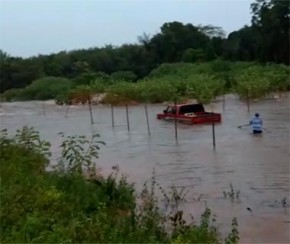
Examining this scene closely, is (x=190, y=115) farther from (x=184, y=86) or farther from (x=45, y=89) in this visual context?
(x=45, y=89)

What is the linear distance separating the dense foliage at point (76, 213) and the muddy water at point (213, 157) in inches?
26.7

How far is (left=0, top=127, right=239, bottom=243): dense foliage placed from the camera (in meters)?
5.06

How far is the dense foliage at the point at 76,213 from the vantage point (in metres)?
Answer: 5.06

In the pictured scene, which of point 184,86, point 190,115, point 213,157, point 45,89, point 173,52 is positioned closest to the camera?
point 213,157

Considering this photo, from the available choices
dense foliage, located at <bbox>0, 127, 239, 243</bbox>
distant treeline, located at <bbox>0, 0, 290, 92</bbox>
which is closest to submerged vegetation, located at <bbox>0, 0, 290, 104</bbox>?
distant treeline, located at <bbox>0, 0, 290, 92</bbox>

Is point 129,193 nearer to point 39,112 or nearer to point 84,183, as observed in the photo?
point 84,183

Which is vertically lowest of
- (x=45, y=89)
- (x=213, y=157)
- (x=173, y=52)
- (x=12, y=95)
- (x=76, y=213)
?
(x=213, y=157)

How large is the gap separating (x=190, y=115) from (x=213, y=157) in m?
6.18

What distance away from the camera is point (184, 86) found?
26.7 meters

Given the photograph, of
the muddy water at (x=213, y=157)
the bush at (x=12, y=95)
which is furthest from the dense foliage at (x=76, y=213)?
the bush at (x=12, y=95)

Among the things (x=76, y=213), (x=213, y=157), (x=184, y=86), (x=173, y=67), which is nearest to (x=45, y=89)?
(x=173, y=67)

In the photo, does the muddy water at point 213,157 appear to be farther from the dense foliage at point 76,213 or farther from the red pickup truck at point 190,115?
the dense foliage at point 76,213

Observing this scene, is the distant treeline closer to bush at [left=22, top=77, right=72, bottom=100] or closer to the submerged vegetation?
the submerged vegetation

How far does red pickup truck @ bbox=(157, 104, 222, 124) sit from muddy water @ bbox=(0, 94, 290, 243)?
31 cm
